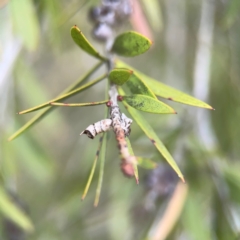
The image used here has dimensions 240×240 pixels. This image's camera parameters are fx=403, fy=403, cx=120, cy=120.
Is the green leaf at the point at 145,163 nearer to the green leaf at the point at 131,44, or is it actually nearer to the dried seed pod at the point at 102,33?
the green leaf at the point at 131,44

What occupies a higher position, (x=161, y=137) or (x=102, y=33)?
(x=102, y=33)

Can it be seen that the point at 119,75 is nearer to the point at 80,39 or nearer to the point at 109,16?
the point at 80,39

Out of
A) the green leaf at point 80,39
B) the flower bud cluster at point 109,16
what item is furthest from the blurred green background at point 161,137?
the green leaf at point 80,39

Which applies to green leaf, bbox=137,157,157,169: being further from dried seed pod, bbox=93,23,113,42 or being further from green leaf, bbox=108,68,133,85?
dried seed pod, bbox=93,23,113,42

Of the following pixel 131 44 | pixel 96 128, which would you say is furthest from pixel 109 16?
pixel 96 128

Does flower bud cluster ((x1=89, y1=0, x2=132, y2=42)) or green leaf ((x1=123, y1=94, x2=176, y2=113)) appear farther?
flower bud cluster ((x1=89, y1=0, x2=132, y2=42))

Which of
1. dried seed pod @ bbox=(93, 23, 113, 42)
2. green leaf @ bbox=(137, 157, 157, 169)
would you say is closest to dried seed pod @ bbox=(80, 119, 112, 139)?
green leaf @ bbox=(137, 157, 157, 169)

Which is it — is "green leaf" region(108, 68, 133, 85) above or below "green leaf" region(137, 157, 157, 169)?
above
